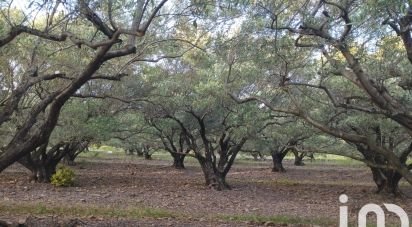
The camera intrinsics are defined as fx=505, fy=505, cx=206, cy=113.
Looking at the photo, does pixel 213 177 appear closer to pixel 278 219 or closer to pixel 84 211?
pixel 278 219

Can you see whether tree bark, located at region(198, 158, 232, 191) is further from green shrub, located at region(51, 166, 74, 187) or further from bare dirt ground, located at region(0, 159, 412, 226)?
green shrub, located at region(51, 166, 74, 187)

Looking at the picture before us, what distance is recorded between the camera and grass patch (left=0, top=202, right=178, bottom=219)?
31.9ft

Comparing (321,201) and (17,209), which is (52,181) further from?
(321,201)

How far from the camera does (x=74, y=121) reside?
14.7 m

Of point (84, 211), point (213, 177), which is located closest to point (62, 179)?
point (213, 177)

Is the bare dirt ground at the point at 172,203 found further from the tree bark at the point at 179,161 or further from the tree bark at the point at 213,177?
the tree bark at the point at 179,161

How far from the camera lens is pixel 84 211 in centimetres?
1023

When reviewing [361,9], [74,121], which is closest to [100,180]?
[74,121]

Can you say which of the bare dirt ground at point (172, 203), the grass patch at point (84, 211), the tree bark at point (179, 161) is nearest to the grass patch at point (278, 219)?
the bare dirt ground at point (172, 203)

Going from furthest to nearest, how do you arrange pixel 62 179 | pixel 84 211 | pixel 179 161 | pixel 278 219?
pixel 179 161
pixel 62 179
pixel 84 211
pixel 278 219

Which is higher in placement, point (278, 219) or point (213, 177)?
point (213, 177)

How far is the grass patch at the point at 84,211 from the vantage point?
9733 millimetres

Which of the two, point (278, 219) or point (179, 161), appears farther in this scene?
point (179, 161)

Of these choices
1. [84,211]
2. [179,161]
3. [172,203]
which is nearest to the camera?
[84,211]
